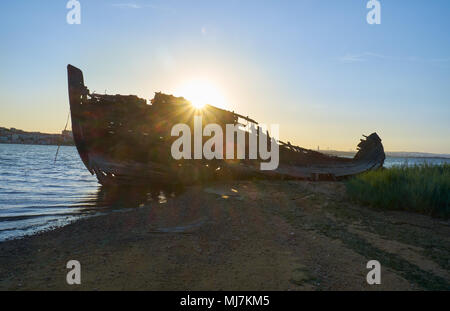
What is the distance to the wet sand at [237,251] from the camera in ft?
12.0

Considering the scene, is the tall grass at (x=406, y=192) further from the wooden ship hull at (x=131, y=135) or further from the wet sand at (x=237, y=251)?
the wooden ship hull at (x=131, y=135)

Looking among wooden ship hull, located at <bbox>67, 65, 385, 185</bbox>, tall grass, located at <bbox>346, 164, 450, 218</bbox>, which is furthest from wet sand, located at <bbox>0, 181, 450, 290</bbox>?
wooden ship hull, located at <bbox>67, 65, 385, 185</bbox>

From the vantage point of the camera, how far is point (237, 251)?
479 centimetres

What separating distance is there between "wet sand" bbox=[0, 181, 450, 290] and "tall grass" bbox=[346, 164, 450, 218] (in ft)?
1.56

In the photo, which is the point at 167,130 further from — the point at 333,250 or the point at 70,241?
the point at 333,250

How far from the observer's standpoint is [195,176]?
50.0 ft

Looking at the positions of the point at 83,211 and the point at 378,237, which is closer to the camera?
the point at 378,237

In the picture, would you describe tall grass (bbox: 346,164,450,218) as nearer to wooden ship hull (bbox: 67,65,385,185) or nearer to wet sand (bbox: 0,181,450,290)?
wet sand (bbox: 0,181,450,290)

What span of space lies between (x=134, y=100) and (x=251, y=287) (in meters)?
12.3

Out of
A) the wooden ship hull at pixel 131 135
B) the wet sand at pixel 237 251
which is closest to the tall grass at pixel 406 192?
the wet sand at pixel 237 251

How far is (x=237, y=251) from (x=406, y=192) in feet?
19.9

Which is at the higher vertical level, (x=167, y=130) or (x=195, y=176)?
(x=167, y=130)

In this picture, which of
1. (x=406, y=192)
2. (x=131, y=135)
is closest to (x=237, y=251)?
(x=406, y=192)
